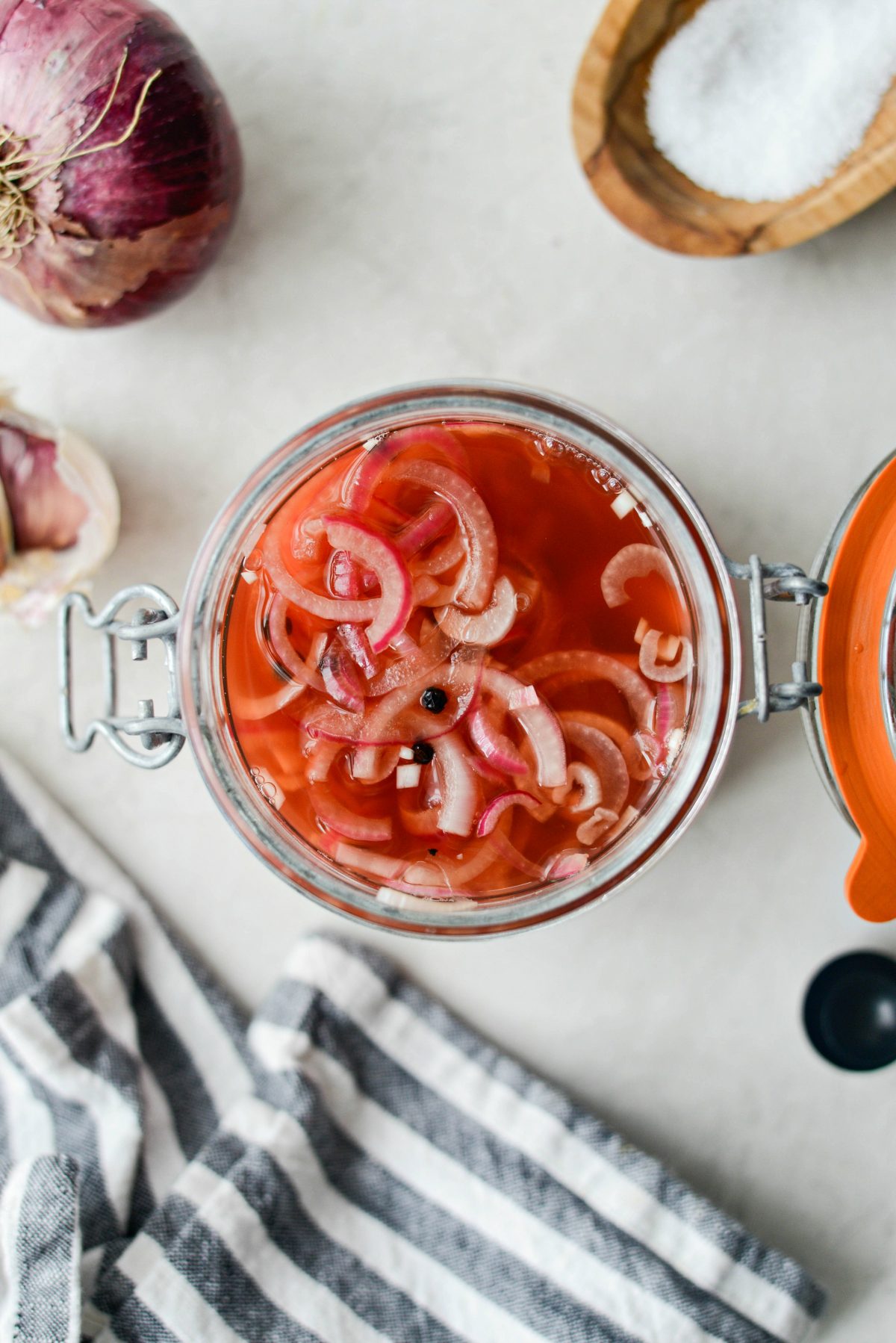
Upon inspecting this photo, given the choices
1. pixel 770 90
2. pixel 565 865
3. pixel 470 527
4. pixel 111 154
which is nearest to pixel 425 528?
pixel 470 527

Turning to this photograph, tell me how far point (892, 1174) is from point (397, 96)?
1.02 metres

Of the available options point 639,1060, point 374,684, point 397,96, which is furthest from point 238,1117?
point 397,96

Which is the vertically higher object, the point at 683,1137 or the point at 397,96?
the point at 397,96

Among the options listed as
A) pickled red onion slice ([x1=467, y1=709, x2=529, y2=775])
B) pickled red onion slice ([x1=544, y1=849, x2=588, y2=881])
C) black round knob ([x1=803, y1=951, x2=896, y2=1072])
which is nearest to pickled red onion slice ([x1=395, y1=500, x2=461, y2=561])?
pickled red onion slice ([x1=467, y1=709, x2=529, y2=775])

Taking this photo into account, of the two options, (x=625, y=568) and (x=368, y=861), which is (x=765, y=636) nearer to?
(x=625, y=568)

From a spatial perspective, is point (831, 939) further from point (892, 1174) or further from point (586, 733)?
point (586, 733)

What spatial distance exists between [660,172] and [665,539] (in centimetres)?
34

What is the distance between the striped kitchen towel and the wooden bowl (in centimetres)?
63

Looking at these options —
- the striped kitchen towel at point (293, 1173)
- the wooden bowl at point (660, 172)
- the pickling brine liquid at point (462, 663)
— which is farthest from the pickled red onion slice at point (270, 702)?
the wooden bowl at point (660, 172)

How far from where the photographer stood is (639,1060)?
92 centimetres

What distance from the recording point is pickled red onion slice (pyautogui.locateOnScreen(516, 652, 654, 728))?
68 centimetres

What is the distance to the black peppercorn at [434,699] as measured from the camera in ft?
2.22

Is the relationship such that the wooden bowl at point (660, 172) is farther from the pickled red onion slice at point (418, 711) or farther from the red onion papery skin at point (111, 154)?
the pickled red onion slice at point (418, 711)

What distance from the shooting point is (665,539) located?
688 millimetres
